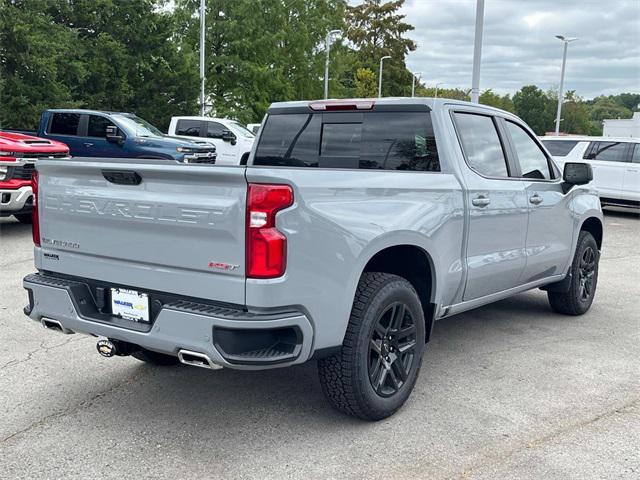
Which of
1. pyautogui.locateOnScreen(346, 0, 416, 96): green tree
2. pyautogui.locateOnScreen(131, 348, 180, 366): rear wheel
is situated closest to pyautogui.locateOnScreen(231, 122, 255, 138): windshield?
pyautogui.locateOnScreen(131, 348, 180, 366): rear wheel

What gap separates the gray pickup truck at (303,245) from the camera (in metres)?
3.16

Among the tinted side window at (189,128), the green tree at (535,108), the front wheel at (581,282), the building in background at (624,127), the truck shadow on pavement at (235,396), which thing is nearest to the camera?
the truck shadow on pavement at (235,396)

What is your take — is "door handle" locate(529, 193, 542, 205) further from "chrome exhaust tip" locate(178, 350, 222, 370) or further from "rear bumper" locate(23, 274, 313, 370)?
"chrome exhaust tip" locate(178, 350, 222, 370)

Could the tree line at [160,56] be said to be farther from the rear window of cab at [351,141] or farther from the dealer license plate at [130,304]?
the dealer license plate at [130,304]

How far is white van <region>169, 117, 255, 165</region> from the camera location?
18547mm

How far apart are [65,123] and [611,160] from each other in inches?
472

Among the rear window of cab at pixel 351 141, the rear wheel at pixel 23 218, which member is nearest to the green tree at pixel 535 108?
the rear wheel at pixel 23 218

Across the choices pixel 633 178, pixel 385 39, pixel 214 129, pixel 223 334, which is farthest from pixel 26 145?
pixel 385 39

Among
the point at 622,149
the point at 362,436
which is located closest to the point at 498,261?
the point at 362,436

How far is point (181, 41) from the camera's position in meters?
31.2

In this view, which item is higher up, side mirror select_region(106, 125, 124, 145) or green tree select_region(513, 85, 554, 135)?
green tree select_region(513, 85, 554, 135)

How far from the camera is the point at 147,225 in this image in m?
3.40

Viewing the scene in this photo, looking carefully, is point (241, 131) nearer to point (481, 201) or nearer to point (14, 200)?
point (14, 200)

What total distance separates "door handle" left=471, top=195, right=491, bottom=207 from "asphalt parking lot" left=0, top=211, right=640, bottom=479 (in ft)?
3.85
